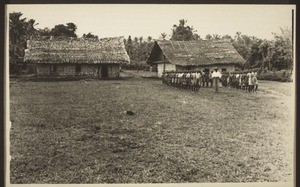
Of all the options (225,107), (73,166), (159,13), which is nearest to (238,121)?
(225,107)

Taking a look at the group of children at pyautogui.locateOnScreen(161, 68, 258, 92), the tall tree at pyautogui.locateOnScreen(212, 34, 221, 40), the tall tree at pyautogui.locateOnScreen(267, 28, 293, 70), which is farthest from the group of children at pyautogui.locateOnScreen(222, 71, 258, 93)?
the tall tree at pyautogui.locateOnScreen(212, 34, 221, 40)

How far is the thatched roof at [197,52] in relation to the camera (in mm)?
2395

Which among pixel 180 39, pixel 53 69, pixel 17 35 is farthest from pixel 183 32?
pixel 17 35

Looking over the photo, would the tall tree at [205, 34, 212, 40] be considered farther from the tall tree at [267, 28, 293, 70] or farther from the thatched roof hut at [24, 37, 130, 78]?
the thatched roof hut at [24, 37, 130, 78]

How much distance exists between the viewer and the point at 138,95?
2.36 metres

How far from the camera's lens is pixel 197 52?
243 cm

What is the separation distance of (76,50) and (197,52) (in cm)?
76

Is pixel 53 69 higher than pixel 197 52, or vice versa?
pixel 197 52

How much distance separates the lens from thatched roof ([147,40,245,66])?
7.86ft

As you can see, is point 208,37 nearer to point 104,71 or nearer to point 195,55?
point 195,55

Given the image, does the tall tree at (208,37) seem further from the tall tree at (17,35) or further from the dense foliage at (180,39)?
the tall tree at (17,35)

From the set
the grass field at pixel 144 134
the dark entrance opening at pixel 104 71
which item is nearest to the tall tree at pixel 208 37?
the grass field at pixel 144 134

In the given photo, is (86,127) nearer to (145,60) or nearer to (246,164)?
(145,60)

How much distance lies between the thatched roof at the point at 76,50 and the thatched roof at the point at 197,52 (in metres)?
0.22
